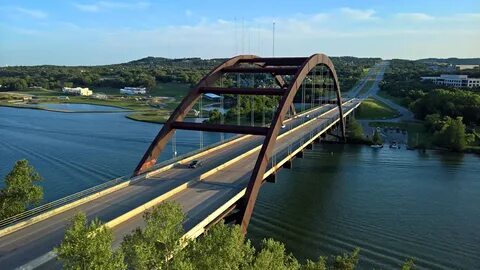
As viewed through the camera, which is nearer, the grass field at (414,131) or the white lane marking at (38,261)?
the white lane marking at (38,261)

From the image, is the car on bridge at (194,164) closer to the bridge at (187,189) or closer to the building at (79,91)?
the bridge at (187,189)

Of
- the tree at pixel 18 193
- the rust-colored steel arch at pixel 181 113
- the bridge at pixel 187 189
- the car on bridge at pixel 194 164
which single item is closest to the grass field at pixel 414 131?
the bridge at pixel 187 189

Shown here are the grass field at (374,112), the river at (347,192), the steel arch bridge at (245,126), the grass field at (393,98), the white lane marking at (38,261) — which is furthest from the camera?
the grass field at (393,98)

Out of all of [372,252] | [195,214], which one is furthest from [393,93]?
[195,214]

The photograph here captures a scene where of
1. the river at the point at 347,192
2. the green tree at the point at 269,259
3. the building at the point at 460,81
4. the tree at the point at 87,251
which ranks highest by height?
the building at the point at 460,81

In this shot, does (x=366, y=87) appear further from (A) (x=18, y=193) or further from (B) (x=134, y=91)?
(A) (x=18, y=193)

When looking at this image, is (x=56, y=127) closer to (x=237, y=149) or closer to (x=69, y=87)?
(x=237, y=149)

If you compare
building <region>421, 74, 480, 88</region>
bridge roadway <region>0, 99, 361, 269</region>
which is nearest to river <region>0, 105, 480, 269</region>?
bridge roadway <region>0, 99, 361, 269</region>

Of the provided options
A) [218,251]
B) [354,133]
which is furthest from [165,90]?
[218,251]
